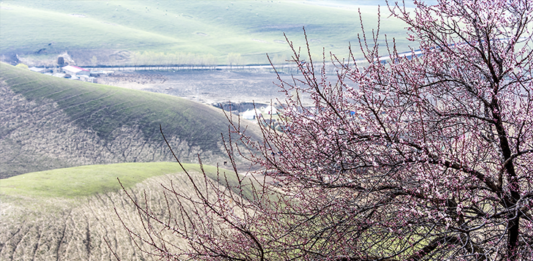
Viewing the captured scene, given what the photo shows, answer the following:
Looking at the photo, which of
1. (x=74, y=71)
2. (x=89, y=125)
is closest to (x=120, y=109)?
(x=89, y=125)

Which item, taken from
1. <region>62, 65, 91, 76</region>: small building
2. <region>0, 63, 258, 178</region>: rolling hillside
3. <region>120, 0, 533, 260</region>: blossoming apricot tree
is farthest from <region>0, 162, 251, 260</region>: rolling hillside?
<region>62, 65, 91, 76</region>: small building

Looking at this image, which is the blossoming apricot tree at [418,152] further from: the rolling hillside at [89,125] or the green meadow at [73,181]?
the rolling hillside at [89,125]

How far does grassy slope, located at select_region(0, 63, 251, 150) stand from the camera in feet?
216

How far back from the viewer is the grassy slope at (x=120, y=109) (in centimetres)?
6581

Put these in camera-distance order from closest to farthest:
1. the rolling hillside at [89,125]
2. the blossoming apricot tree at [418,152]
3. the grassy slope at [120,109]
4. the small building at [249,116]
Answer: the blossoming apricot tree at [418,152] → the rolling hillside at [89,125] → the grassy slope at [120,109] → the small building at [249,116]

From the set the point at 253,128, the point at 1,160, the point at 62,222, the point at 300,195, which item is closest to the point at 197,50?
the point at 253,128

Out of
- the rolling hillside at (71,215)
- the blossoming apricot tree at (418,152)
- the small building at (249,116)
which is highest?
the blossoming apricot tree at (418,152)

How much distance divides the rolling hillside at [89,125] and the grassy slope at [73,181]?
1063 inches

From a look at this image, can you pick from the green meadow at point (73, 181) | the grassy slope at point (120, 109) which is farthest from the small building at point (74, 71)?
the green meadow at point (73, 181)

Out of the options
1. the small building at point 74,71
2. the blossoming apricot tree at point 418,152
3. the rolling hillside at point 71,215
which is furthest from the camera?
the small building at point 74,71

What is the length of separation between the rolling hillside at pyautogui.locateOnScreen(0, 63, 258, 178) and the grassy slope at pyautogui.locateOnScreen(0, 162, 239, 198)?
27005 mm

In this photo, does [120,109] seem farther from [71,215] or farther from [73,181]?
[71,215]

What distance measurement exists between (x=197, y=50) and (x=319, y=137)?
192 metres

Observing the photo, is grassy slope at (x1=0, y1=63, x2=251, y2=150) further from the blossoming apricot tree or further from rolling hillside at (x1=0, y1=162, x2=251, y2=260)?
the blossoming apricot tree
